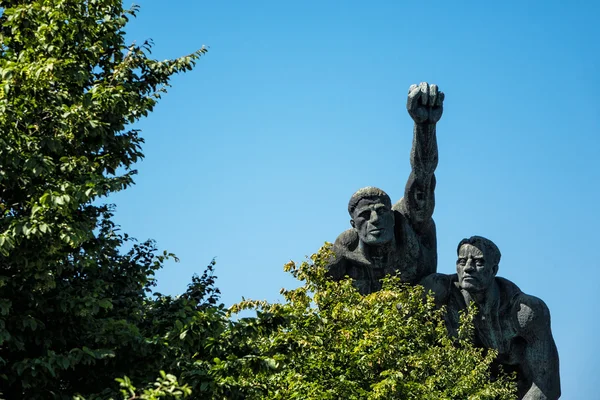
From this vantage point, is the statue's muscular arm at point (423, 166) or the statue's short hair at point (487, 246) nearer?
the statue's muscular arm at point (423, 166)

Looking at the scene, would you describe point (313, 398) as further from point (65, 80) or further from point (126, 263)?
point (65, 80)

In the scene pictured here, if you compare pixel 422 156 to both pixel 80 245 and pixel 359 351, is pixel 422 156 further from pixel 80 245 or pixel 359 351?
pixel 80 245

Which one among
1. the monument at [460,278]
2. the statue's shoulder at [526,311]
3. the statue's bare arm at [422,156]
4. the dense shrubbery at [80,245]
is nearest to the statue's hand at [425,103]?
the statue's bare arm at [422,156]

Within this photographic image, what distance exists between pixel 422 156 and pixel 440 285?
335 cm

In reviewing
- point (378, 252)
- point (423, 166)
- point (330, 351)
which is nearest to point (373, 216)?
point (378, 252)

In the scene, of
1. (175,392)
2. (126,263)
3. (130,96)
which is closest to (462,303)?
(126,263)

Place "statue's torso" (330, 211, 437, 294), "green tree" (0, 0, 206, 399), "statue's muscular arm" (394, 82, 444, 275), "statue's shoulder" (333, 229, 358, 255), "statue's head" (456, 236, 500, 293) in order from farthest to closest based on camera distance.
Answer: "statue's shoulder" (333, 229, 358, 255) → "statue's torso" (330, 211, 437, 294) → "statue's head" (456, 236, 500, 293) → "statue's muscular arm" (394, 82, 444, 275) → "green tree" (0, 0, 206, 399)

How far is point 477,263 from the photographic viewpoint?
3431cm

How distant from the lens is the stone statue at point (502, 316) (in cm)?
3431

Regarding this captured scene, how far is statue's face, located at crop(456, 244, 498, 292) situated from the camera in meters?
34.2

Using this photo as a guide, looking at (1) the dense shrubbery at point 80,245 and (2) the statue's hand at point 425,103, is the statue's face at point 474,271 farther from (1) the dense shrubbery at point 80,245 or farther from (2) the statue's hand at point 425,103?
(1) the dense shrubbery at point 80,245

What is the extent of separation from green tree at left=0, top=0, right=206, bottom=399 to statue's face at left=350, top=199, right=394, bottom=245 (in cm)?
1329

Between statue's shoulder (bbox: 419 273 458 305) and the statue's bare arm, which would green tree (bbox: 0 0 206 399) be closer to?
the statue's bare arm

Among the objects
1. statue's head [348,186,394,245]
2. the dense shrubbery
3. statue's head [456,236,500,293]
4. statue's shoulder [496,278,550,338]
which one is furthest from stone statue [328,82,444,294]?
the dense shrubbery
